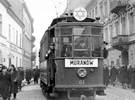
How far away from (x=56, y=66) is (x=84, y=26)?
6.35ft

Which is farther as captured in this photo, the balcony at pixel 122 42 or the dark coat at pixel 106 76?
the balcony at pixel 122 42

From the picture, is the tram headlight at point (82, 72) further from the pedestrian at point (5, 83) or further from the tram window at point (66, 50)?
the pedestrian at point (5, 83)

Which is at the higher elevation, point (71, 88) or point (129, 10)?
point (129, 10)

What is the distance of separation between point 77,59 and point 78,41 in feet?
2.31

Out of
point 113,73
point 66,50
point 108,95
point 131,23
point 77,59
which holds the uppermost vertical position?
point 131,23

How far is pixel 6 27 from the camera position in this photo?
34.4 m

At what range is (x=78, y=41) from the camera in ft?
45.3

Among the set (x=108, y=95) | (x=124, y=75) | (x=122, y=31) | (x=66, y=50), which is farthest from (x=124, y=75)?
(x=66, y=50)

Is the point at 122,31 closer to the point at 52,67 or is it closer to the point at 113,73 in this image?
the point at 113,73

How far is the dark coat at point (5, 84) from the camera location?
15.0 meters

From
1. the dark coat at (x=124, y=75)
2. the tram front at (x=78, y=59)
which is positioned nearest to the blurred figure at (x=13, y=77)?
the tram front at (x=78, y=59)

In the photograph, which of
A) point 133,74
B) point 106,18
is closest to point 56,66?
point 133,74

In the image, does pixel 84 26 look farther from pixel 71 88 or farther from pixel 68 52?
pixel 71 88

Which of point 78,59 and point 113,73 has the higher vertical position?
point 78,59
